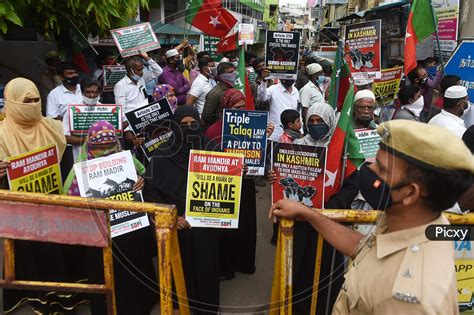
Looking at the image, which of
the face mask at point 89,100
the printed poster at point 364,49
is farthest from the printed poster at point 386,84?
the face mask at point 89,100

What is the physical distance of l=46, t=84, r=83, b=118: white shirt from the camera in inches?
197

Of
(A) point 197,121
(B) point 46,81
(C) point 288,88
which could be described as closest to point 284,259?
(A) point 197,121

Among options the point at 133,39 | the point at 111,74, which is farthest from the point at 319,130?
the point at 111,74

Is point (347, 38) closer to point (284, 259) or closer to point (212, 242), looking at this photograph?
point (212, 242)

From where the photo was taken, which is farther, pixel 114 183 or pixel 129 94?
pixel 129 94

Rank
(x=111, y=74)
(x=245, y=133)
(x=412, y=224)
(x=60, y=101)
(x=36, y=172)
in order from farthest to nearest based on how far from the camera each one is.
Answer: (x=111, y=74) → (x=60, y=101) → (x=245, y=133) → (x=36, y=172) → (x=412, y=224)

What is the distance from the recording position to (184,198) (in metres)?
3.00

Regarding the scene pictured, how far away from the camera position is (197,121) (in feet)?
10.6

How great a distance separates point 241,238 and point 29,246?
195 centimetres

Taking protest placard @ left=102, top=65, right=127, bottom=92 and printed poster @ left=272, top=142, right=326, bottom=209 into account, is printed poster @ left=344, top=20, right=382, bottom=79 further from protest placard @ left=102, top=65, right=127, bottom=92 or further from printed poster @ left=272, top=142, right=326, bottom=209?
protest placard @ left=102, top=65, right=127, bottom=92

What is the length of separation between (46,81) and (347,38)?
5118mm

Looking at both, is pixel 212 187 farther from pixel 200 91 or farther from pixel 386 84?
pixel 386 84

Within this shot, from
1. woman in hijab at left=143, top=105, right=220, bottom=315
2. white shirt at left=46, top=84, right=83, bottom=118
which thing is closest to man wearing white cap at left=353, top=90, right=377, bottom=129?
woman in hijab at left=143, top=105, right=220, bottom=315

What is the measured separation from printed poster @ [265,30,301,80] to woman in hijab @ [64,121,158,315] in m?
3.94
